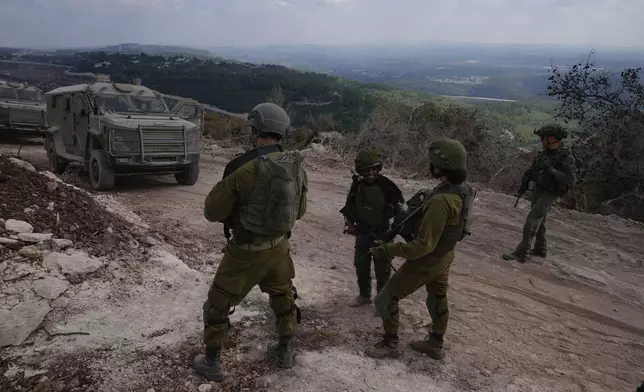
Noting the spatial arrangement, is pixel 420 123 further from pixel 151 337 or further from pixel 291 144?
pixel 151 337

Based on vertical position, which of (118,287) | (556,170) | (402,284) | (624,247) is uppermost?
(556,170)

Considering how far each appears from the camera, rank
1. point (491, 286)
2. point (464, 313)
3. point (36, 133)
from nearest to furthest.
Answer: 1. point (464, 313)
2. point (491, 286)
3. point (36, 133)

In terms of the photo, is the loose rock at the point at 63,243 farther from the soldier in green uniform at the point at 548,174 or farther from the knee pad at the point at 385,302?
the soldier in green uniform at the point at 548,174

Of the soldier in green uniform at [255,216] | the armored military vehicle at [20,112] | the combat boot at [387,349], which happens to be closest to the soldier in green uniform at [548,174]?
the combat boot at [387,349]

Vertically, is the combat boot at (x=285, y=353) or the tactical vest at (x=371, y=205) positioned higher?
the tactical vest at (x=371, y=205)

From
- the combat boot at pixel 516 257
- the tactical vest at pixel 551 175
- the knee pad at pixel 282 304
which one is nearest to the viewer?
the knee pad at pixel 282 304

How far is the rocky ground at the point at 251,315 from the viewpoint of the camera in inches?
125

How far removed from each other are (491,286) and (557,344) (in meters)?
1.21

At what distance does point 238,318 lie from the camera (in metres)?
3.87

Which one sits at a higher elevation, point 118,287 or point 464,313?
point 118,287

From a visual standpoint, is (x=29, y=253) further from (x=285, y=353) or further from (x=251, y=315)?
(x=285, y=353)

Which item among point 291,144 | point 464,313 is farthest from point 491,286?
point 291,144

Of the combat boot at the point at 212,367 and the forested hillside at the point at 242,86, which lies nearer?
the combat boot at the point at 212,367

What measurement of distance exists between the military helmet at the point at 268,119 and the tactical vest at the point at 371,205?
1.12 m
